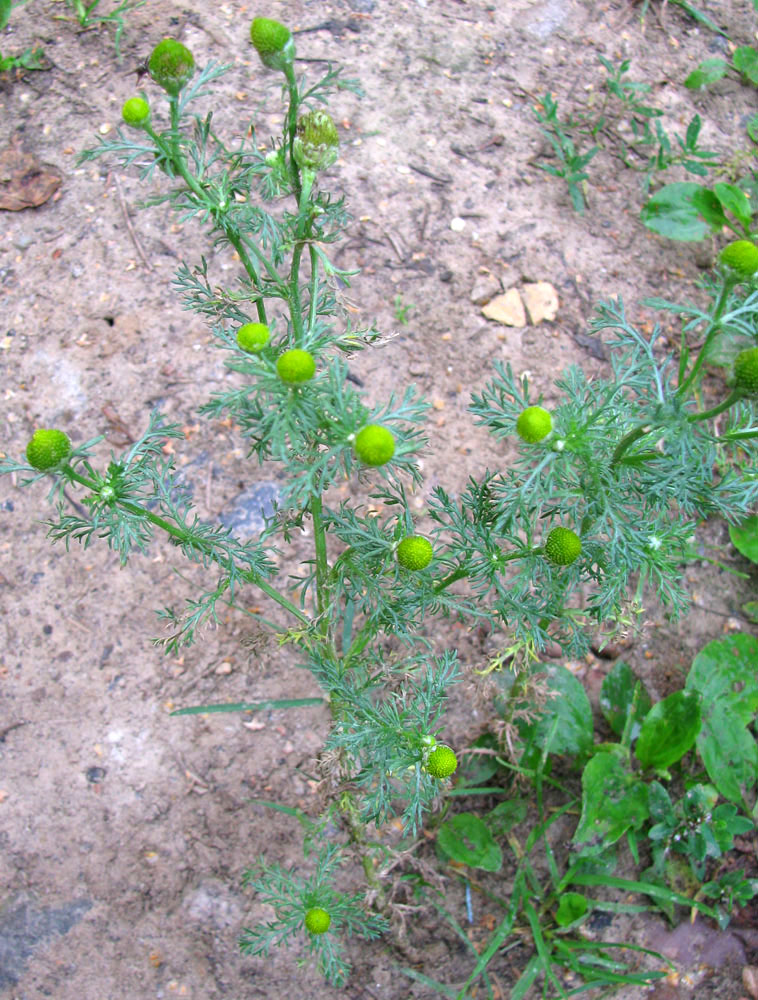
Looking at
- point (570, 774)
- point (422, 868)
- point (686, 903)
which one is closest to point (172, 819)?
point (422, 868)

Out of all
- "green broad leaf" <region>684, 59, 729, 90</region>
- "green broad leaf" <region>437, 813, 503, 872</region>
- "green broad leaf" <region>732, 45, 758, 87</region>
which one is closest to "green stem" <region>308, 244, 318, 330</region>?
"green broad leaf" <region>437, 813, 503, 872</region>

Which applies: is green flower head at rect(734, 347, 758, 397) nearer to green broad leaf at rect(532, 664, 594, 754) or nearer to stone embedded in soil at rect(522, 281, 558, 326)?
green broad leaf at rect(532, 664, 594, 754)

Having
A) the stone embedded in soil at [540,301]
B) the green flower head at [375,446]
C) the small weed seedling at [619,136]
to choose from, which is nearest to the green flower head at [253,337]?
the green flower head at [375,446]

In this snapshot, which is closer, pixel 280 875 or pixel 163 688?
pixel 280 875

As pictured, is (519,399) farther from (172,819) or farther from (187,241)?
(187,241)

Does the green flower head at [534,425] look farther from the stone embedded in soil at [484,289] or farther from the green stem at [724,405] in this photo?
the stone embedded in soil at [484,289]
